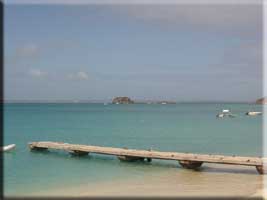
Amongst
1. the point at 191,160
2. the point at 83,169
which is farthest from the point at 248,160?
the point at 83,169

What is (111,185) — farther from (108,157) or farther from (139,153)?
(108,157)

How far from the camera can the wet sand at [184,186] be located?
809 centimetres

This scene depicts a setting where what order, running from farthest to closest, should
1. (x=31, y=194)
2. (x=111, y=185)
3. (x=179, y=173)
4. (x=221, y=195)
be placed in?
(x=179, y=173) < (x=111, y=185) < (x=31, y=194) < (x=221, y=195)

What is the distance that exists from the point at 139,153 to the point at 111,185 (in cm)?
268

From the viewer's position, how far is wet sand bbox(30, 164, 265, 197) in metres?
8.09

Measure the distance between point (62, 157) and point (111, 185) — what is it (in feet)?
16.3

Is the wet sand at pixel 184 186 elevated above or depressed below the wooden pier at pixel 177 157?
below

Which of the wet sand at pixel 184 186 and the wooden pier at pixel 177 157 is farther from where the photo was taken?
the wooden pier at pixel 177 157

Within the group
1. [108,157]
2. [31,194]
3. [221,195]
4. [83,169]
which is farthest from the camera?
[108,157]

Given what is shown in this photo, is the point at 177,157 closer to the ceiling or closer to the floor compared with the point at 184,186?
closer to the ceiling

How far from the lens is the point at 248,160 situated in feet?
32.0

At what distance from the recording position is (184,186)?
8883 millimetres

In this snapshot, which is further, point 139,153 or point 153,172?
point 139,153

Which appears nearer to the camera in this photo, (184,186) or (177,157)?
(184,186)
